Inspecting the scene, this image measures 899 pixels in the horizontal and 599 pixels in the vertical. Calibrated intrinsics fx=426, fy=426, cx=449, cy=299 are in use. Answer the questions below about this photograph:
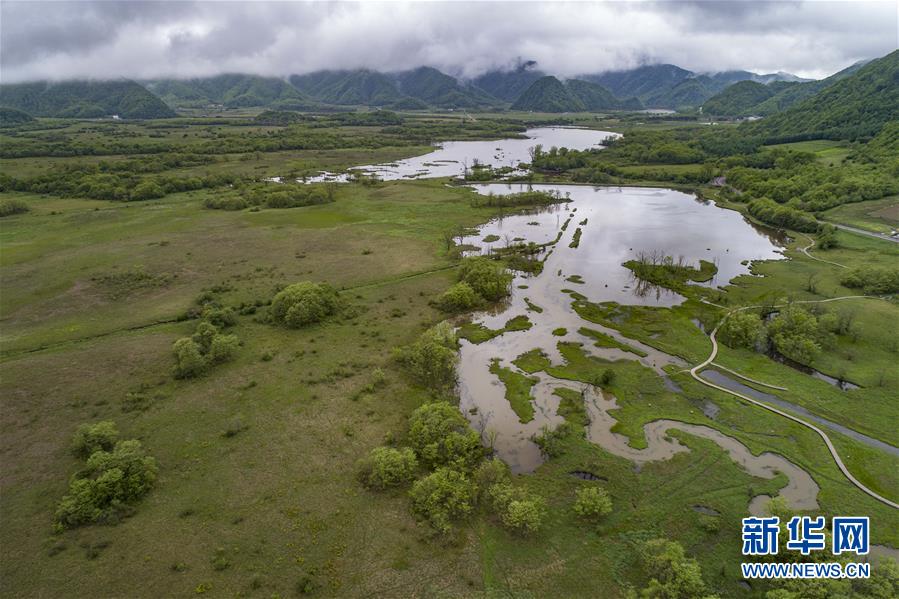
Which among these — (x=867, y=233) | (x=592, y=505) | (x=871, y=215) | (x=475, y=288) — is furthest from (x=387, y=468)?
(x=871, y=215)

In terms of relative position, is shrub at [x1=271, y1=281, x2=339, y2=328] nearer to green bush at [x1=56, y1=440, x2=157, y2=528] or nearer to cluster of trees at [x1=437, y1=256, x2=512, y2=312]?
cluster of trees at [x1=437, y1=256, x2=512, y2=312]

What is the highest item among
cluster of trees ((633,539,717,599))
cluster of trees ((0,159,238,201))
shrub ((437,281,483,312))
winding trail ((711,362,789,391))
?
cluster of trees ((0,159,238,201))

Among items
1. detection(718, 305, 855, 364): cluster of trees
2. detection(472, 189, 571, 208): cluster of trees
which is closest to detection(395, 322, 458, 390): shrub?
detection(718, 305, 855, 364): cluster of trees

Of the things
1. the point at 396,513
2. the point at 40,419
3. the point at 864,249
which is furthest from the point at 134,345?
the point at 864,249

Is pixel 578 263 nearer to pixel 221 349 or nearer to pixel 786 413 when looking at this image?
pixel 786 413

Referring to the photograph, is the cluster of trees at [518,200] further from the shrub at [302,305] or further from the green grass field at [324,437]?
the shrub at [302,305]

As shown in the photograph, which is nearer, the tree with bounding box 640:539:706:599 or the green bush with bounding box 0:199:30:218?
the tree with bounding box 640:539:706:599

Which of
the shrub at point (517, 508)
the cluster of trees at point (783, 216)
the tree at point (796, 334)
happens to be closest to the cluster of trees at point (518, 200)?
the cluster of trees at point (783, 216)
